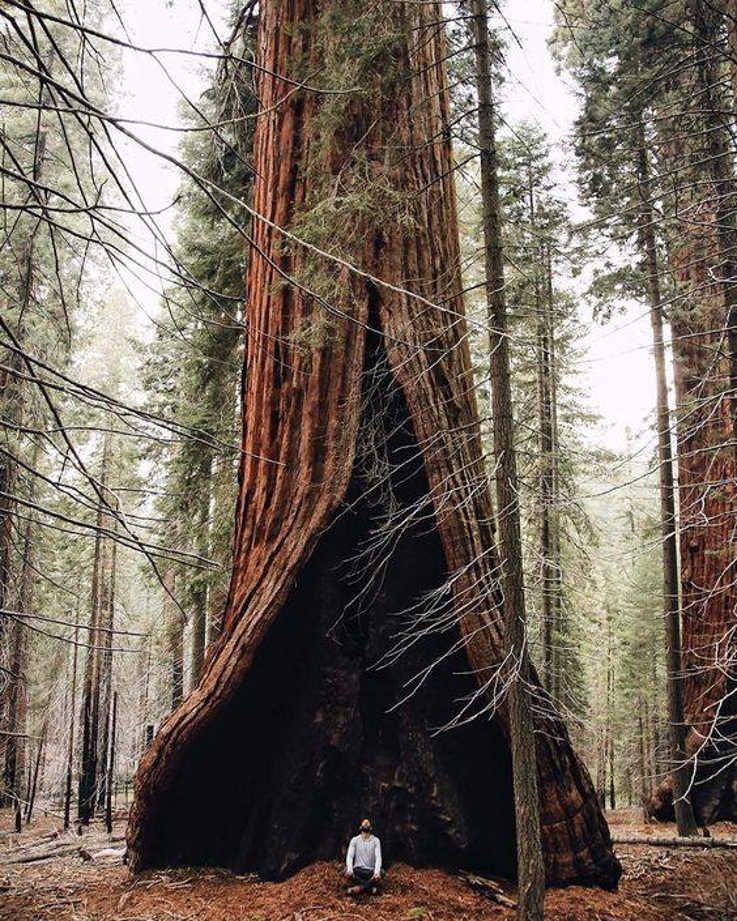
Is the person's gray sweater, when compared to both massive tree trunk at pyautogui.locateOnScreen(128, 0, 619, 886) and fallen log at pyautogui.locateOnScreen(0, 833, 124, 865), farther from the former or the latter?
fallen log at pyautogui.locateOnScreen(0, 833, 124, 865)

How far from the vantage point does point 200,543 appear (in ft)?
32.2

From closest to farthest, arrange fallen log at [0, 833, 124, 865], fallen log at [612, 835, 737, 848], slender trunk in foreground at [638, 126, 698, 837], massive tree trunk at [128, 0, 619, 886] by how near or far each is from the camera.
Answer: massive tree trunk at [128, 0, 619, 886] < fallen log at [612, 835, 737, 848] < fallen log at [0, 833, 124, 865] < slender trunk in foreground at [638, 126, 698, 837]

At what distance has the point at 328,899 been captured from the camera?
18.1ft

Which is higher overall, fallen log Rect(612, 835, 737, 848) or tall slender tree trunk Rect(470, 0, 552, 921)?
tall slender tree trunk Rect(470, 0, 552, 921)

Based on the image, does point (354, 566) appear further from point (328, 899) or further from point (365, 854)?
point (328, 899)

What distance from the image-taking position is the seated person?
5.56 metres

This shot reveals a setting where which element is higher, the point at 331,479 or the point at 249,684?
the point at 331,479

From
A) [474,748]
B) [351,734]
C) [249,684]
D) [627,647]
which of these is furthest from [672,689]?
[627,647]

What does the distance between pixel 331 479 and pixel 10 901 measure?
482 centimetres

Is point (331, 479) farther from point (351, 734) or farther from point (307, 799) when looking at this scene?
point (307, 799)

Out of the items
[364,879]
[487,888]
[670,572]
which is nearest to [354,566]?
[364,879]

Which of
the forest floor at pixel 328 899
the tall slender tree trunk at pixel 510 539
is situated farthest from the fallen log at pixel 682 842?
the tall slender tree trunk at pixel 510 539

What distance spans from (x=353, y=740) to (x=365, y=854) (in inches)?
39.4

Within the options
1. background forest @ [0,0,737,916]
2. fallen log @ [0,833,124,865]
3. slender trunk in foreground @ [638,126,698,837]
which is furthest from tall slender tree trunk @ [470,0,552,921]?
fallen log @ [0,833,124,865]
